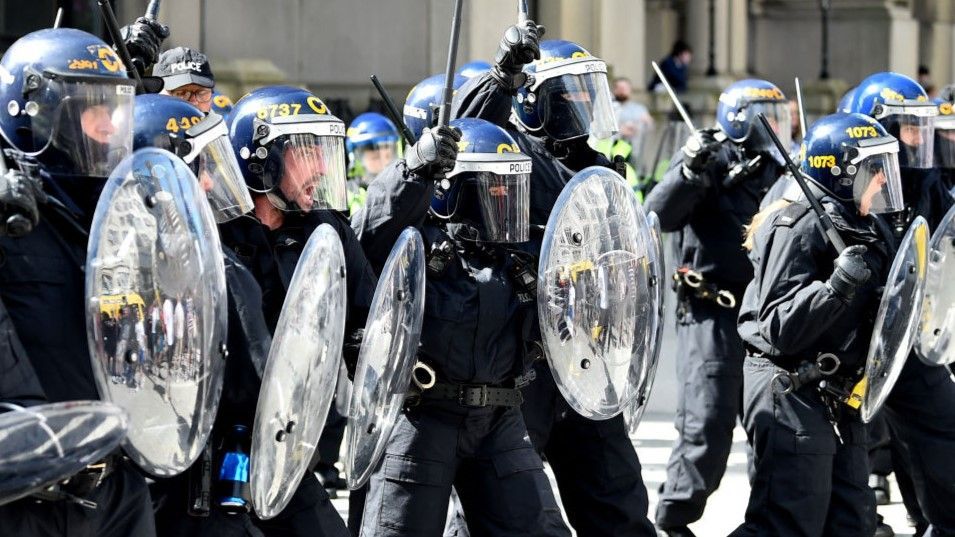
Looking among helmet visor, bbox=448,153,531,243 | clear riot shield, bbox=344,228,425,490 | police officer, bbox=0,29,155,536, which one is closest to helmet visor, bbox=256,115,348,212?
clear riot shield, bbox=344,228,425,490

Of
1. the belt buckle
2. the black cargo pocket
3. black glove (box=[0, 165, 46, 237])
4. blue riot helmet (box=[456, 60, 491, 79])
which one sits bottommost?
the black cargo pocket

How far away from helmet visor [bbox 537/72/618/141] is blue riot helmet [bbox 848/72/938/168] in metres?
1.60

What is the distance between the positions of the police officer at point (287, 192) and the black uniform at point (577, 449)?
92 centimetres

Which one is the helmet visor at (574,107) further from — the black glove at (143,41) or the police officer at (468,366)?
the black glove at (143,41)

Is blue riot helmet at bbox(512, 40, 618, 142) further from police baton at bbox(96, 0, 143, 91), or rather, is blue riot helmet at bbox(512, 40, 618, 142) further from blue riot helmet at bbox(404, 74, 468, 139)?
police baton at bbox(96, 0, 143, 91)

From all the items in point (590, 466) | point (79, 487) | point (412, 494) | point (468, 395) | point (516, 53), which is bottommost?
point (590, 466)

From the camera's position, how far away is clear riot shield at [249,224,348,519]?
4.63m

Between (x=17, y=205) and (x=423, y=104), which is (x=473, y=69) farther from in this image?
(x=17, y=205)

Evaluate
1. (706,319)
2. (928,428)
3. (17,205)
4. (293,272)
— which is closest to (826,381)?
(928,428)

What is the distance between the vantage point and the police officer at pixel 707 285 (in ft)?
25.8

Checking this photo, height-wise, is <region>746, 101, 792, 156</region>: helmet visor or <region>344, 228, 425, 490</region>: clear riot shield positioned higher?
<region>746, 101, 792, 156</region>: helmet visor

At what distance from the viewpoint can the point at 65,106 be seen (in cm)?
432

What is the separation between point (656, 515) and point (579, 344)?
239 centimetres

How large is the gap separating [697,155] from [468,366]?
9.16 ft
